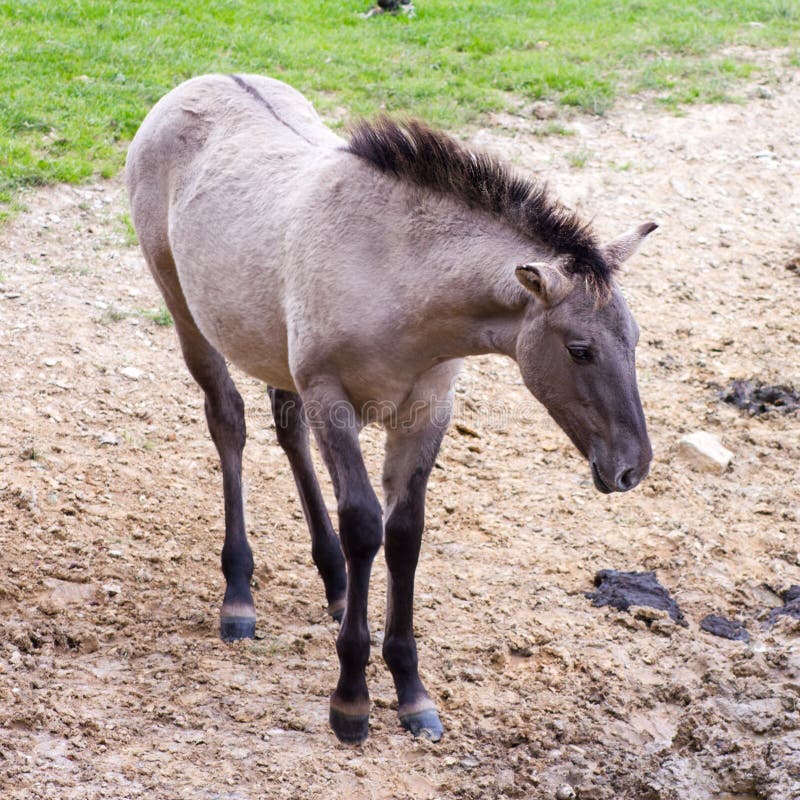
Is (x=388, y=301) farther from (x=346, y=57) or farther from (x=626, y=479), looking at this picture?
(x=346, y=57)

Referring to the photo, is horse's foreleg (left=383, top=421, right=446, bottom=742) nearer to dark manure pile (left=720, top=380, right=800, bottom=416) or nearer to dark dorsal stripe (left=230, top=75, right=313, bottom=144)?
dark dorsal stripe (left=230, top=75, right=313, bottom=144)

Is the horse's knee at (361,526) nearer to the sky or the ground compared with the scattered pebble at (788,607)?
nearer to the sky

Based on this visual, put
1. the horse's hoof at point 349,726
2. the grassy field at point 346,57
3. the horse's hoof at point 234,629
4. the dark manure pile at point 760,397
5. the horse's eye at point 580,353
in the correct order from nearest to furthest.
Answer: the horse's eye at point 580,353, the horse's hoof at point 349,726, the horse's hoof at point 234,629, the dark manure pile at point 760,397, the grassy field at point 346,57

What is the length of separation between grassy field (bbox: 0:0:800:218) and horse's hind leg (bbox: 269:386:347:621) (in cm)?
368

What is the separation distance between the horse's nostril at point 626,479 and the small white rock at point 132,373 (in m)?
3.68

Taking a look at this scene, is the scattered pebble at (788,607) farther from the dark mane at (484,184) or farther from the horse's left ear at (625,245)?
the dark mane at (484,184)

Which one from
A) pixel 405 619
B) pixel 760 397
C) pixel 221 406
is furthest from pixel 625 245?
pixel 760 397

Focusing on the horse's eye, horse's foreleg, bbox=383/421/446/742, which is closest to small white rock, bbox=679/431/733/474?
horse's foreleg, bbox=383/421/446/742

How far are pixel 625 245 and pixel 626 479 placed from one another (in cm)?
82

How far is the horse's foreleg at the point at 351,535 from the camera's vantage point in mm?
3869

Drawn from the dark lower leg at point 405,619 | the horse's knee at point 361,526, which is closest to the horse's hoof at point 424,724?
the dark lower leg at point 405,619

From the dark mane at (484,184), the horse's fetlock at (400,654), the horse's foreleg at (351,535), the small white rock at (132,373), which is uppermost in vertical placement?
the dark mane at (484,184)

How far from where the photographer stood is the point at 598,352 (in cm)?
342

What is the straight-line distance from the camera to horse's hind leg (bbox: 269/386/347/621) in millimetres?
4887
